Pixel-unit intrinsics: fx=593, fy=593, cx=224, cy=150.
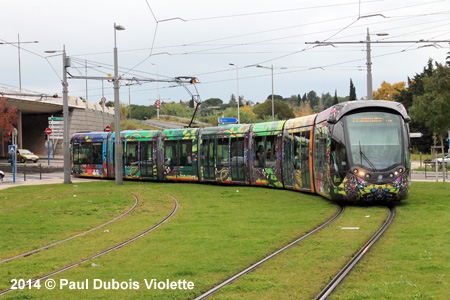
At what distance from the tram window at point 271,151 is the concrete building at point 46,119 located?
47.4m

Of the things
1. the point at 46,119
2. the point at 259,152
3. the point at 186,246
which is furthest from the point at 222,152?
the point at 46,119

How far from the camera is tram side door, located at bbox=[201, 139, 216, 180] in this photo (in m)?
28.8

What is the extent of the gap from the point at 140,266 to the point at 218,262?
4.13ft

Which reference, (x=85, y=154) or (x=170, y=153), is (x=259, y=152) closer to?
(x=170, y=153)

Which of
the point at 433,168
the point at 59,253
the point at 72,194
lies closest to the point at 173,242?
the point at 59,253

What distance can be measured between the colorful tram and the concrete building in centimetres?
3672

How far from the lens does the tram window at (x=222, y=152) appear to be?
28.1 m

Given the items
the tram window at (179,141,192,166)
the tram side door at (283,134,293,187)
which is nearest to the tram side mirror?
the tram side door at (283,134,293,187)

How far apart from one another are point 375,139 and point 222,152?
12.4 metres

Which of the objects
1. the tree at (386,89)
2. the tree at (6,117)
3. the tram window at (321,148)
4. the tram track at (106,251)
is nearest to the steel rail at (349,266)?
the tram track at (106,251)

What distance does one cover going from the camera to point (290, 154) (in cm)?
2303

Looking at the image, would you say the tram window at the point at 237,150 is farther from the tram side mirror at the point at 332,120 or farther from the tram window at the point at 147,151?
the tram side mirror at the point at 332,120

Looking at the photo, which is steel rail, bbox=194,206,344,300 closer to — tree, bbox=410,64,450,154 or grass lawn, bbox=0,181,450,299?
grass lawn, bbox=0,181,450,299

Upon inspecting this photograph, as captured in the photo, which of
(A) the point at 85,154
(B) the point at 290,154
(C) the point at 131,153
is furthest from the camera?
(A) the point at 85,154
